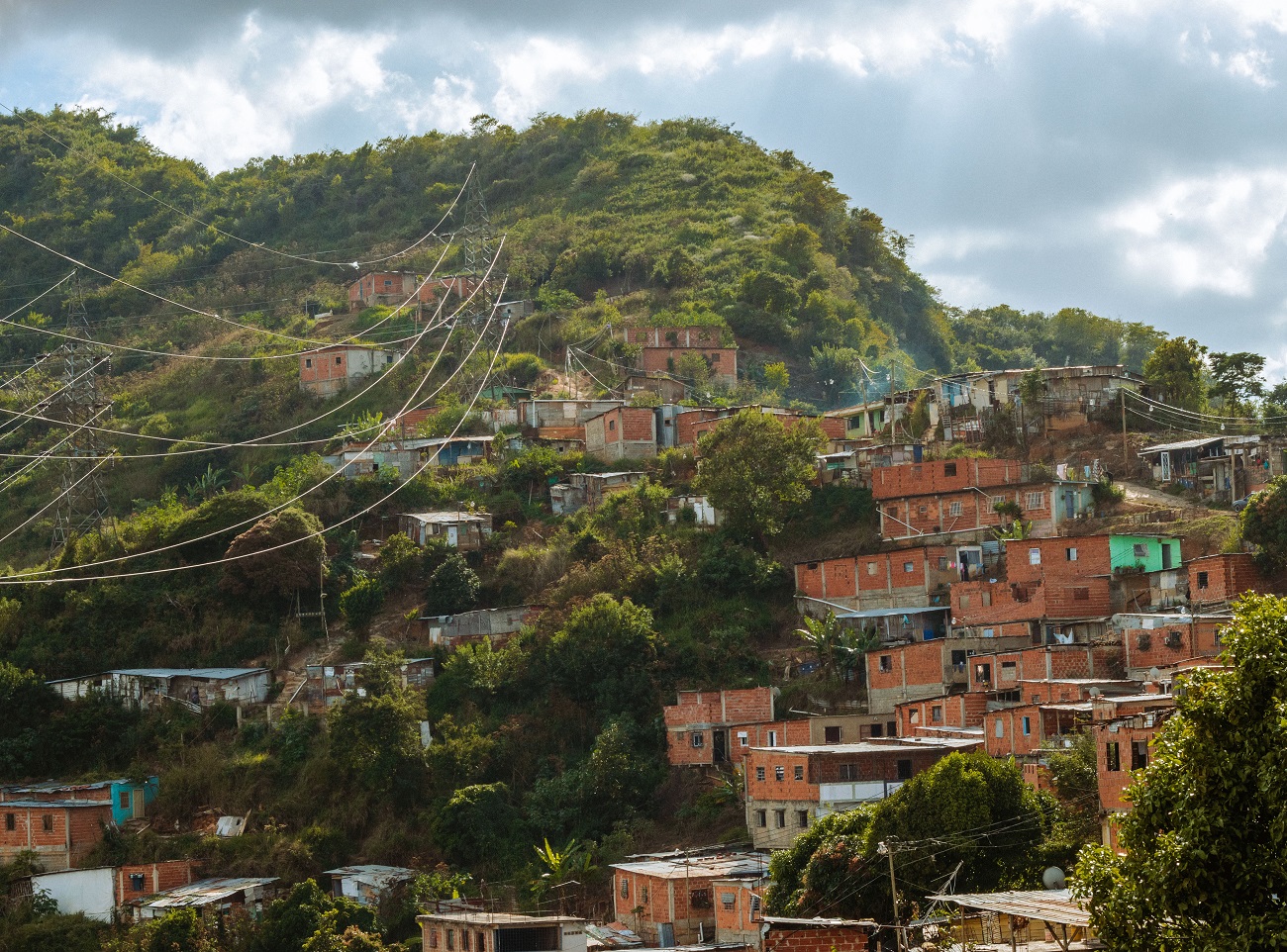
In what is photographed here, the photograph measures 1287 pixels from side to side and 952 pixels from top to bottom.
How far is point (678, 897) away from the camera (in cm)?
2881

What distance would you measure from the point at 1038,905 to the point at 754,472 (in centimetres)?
2259

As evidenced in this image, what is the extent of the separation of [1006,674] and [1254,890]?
17.6 meters

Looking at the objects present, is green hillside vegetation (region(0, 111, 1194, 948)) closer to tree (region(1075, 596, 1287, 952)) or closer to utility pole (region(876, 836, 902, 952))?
utility pole (region(876, 836, 902, 952))

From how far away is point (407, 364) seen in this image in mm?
57281

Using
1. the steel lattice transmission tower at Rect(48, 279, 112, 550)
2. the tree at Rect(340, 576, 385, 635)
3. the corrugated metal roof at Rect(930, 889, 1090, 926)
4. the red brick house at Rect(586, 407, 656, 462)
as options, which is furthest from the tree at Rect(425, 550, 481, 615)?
the corrugated metal roof at Rect(930, 889, 1090, 926)

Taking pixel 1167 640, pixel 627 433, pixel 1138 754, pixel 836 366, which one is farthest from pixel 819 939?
pixel 836 366

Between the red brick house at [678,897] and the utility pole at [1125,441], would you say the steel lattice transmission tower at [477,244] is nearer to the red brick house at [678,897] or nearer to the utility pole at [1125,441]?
the utility pole at [1125,441]

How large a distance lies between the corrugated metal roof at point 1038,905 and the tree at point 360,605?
952 inches

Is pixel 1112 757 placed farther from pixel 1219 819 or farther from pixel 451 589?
pixel 451 589

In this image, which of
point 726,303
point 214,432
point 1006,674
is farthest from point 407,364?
point 1006,674

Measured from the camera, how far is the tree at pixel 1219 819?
1353cm

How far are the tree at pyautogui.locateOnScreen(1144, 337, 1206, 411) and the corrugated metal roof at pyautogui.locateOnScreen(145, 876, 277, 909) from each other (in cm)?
2410

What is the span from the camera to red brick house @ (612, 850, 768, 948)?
94.3ft

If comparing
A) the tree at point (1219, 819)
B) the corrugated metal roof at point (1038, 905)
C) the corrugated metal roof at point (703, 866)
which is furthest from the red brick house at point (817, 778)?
the tree at point (1219, 819)
